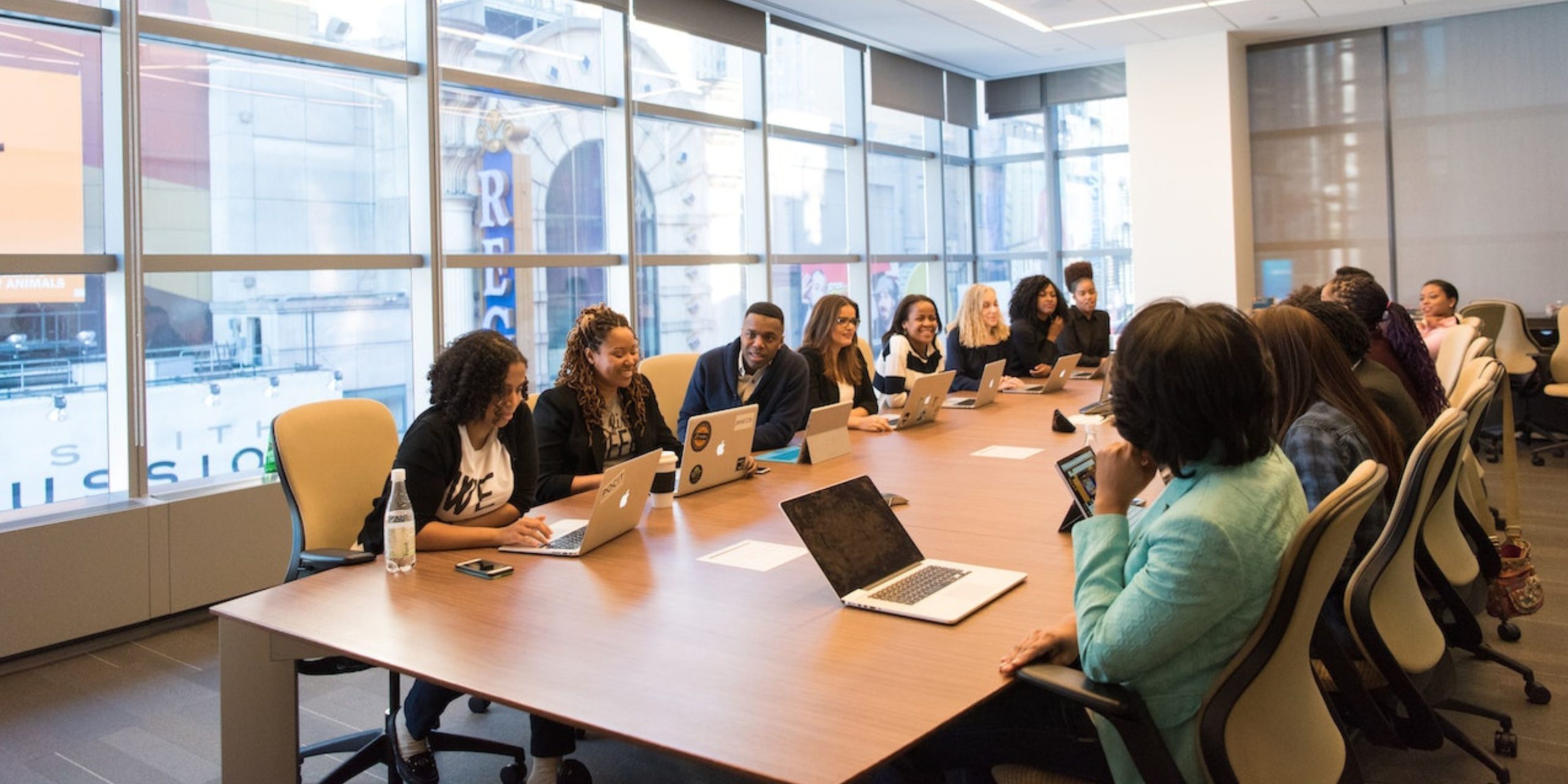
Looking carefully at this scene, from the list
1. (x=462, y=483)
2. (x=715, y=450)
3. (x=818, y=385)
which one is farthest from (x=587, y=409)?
(x=818, y=385)

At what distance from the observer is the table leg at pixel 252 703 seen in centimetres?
220

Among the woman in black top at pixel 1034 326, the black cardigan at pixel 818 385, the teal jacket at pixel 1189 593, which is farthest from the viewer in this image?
the woman in black top at pixel 1034 326

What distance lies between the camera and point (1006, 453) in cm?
399

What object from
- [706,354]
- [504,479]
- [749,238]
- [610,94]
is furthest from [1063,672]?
[749,238]

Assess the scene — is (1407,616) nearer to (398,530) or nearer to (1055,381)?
(398,530)

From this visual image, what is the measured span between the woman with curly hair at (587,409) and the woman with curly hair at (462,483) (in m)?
0.46

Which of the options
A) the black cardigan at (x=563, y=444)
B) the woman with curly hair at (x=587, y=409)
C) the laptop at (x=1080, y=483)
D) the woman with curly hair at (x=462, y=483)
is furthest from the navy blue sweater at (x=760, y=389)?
the laptop at (x=1080, y=483)

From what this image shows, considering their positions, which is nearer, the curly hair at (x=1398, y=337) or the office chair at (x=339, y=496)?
the office chair at (x=339, y=496)

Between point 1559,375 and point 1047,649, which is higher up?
point 1559,375

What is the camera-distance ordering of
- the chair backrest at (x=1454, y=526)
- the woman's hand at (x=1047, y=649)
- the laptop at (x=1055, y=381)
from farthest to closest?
the laptop at (x=1055, y=381)
the chair backrest at (x=1454, y=526)
the woman's hand at (x=1047, y=649)

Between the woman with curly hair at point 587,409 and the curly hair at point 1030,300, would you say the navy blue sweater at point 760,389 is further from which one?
the curly hair at point 1030,300

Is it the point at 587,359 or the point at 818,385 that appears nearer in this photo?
the point at 587,359

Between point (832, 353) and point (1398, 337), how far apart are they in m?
2.26

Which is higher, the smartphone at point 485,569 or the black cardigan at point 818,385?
the black cardigan at point 818,385
